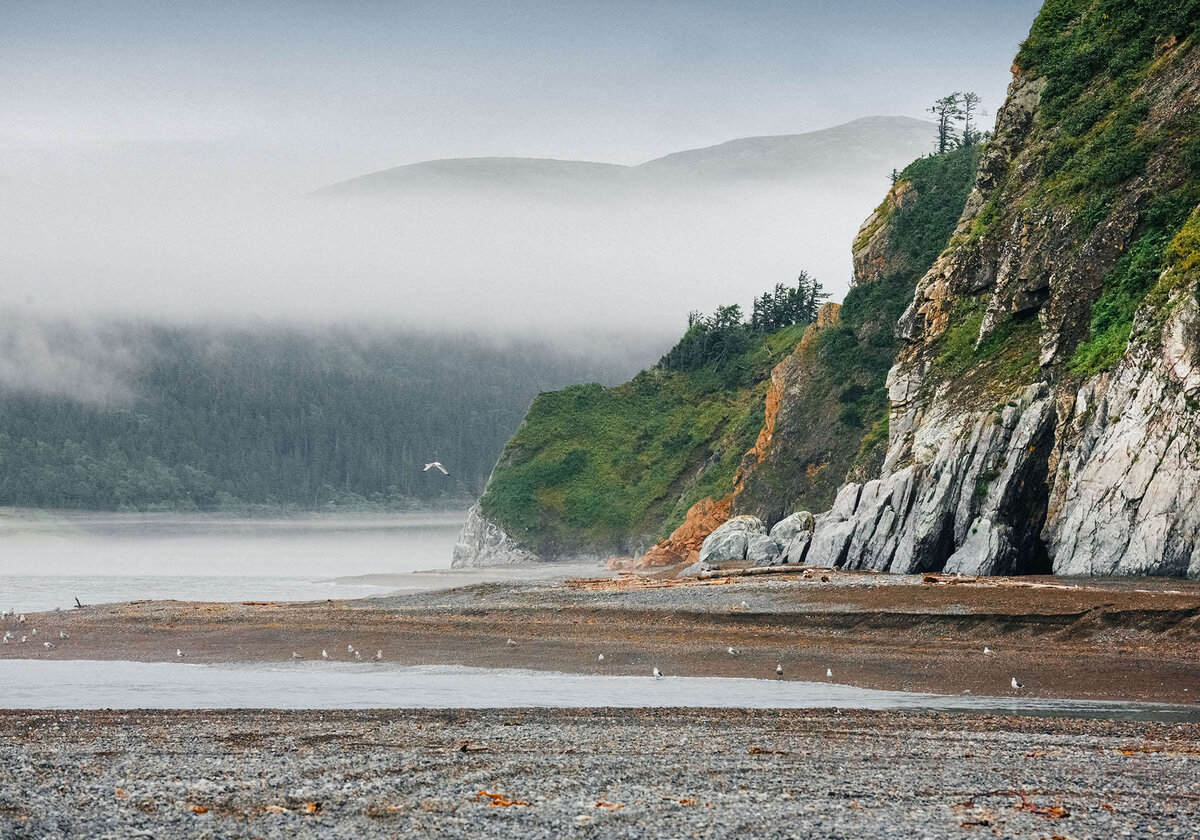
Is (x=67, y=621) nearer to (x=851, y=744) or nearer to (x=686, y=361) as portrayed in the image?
(x=851, y=744)

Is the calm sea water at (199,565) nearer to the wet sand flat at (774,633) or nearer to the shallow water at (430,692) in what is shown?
the wet sand flat at (774,633)

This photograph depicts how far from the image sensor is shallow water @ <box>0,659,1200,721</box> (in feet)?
80.6

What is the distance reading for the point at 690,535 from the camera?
278 feet

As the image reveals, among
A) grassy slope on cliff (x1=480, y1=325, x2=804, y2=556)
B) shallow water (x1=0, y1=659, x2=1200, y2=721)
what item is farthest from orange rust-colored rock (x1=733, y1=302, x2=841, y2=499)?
shallow water (x1=0, y1=659, x2=1200, y2=721)

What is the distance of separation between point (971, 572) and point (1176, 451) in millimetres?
9591

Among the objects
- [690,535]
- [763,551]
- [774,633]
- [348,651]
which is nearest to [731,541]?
→ [763,551]

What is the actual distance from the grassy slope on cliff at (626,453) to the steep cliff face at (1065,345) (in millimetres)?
37496

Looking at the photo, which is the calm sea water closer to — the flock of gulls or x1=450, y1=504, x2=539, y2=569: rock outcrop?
x1=450, y1=504, x2=539, y2=569: rock outcrop

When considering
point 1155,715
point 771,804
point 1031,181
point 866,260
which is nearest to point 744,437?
point 866,260

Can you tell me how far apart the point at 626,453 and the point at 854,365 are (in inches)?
1401

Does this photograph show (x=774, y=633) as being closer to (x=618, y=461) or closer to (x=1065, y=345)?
(x=1065, y=345)

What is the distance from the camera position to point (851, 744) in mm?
18438

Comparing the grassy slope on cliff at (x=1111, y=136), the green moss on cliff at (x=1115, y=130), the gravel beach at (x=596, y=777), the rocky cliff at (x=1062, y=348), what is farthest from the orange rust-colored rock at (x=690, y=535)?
the gravel beach at (x=596, y=777)

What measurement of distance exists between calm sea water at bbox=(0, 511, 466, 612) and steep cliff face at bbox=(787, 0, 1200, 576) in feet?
109
